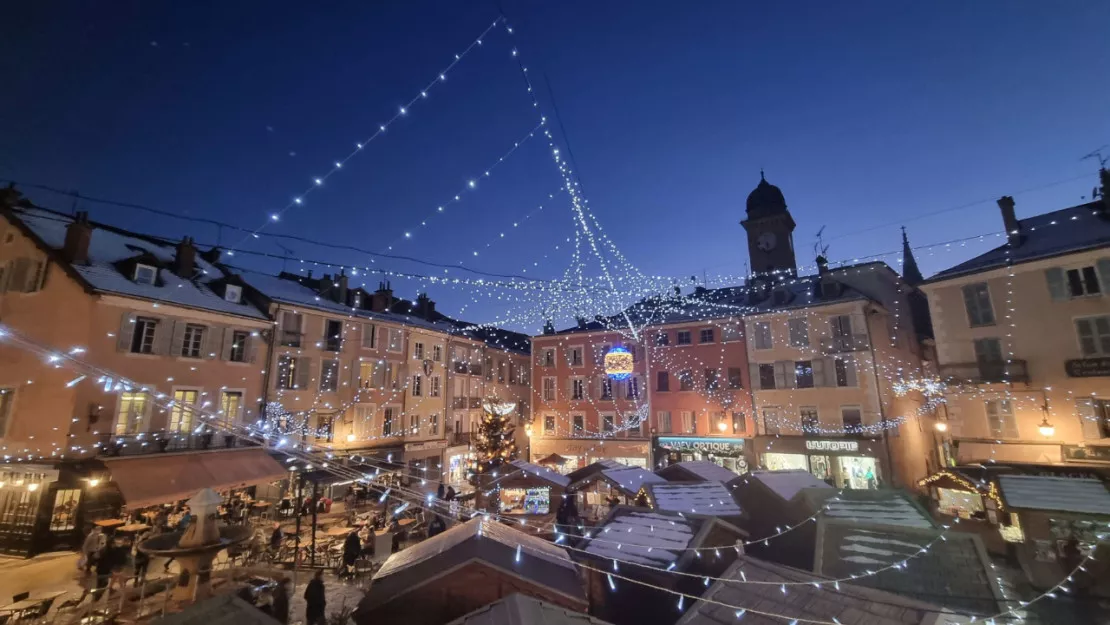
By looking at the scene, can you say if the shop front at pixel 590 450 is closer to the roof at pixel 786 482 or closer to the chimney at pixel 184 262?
the roof at pixel 786 482

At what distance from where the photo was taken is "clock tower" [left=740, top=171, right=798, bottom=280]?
3497cm

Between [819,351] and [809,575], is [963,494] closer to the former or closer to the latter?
[819,351]

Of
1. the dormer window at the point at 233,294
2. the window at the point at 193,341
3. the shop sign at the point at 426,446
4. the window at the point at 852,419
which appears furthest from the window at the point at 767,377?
the window at the point at 193,341

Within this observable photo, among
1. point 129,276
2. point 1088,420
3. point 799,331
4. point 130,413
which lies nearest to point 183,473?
point 130,413

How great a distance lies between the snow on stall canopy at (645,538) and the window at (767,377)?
68.6 feet

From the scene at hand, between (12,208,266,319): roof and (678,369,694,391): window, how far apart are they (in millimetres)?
24037

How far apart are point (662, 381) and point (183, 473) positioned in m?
25.3

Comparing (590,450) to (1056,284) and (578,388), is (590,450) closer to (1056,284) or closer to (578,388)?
(578,388)

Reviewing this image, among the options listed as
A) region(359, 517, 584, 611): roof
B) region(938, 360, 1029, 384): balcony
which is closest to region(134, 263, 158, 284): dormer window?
region(359, 517, 584, 611): roof

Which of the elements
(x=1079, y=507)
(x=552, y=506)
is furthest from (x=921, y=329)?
(x=552, y=506)

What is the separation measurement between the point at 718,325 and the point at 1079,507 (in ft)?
62.6

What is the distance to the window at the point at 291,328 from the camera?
2430 cm

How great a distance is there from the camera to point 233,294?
2359 cm

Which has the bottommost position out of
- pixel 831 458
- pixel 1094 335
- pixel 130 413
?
pixel 831 458
